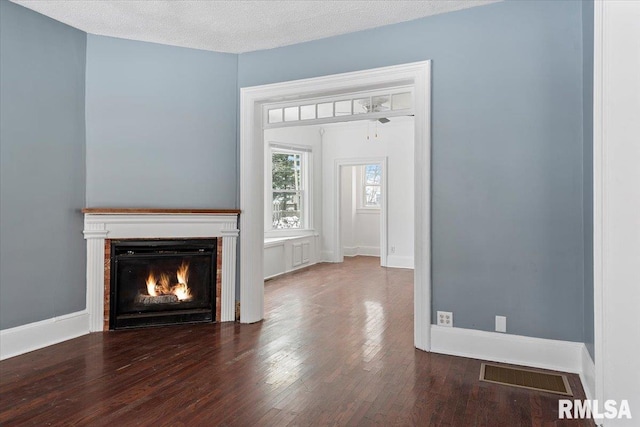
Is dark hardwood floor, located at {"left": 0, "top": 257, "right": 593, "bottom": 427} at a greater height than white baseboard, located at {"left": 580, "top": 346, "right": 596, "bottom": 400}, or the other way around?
white baseboard, located at {"left": 580, "top": 346, "right": 596, "bottom": 400}

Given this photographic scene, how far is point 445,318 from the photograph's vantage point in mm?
3357

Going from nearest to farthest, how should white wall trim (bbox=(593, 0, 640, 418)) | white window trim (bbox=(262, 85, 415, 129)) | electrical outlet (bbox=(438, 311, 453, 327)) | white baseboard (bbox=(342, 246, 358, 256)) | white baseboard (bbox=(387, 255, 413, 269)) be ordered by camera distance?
white wall trim (bbox=(593, 0, 640, 418)) < electrical outlet (bbox=(438, 311, 453, 327)) < white window trim (bbox=(262, 85, 415, 129)) < white baseboard (bbox=(387, 255, 413, 269)) < white baseboard (bbox=(342, 246, 358, 256))

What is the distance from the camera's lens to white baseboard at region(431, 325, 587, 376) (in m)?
2.96

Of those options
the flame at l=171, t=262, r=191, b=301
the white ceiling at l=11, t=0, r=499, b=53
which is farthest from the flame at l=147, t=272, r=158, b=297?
the white ceiling at l=11, t=0, r=499, b=53

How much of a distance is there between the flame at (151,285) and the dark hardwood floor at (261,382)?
1.39 feet

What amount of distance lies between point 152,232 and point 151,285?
21.8 inches

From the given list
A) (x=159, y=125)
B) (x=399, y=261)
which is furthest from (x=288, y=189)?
(x=159, y=125)

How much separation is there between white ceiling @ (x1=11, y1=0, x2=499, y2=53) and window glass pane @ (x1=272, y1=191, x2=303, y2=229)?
3.88 m

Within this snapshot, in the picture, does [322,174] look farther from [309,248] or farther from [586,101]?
[586,101]

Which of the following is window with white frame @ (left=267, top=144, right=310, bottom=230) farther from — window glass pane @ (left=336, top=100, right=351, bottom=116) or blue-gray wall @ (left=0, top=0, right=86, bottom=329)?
blue-gray wall @ (left=0, top=0, right=86, bottom=329)

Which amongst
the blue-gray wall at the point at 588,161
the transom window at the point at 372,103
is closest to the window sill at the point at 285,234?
the transom window at the point at 372,103

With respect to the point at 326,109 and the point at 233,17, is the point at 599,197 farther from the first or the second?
the point at 326,109

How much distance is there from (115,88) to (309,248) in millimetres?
4848

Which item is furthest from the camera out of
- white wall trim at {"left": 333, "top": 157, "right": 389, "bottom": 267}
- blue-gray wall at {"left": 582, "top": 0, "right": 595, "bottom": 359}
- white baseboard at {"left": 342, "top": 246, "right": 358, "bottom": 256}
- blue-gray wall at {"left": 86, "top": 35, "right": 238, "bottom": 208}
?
white baseboard at {"left": 342, "top": 246, "right": 358, "bottom": 256}
